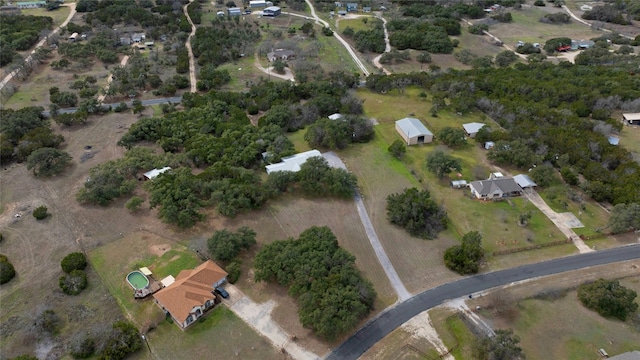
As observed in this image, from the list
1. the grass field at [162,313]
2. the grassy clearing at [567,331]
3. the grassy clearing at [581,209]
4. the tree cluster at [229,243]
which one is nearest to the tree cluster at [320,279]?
the tree cluster at [229,243]

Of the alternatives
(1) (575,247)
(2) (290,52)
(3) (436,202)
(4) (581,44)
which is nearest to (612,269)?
(1) (575,247)

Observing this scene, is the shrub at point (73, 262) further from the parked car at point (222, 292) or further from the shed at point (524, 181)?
the shed at point (524, 181)

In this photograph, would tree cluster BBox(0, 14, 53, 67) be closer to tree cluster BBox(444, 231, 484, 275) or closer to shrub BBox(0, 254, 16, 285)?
shrub BBox(0, 254, 16, 285)

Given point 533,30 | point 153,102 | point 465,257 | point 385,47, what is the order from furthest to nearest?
point 533,30 → point 385,47 → point 153,102 → point 465,257

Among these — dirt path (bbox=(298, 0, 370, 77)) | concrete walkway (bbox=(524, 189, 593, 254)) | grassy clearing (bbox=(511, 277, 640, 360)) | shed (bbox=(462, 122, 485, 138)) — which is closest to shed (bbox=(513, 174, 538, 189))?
concrete walkway (bbox=(524, 189, 593, 254))

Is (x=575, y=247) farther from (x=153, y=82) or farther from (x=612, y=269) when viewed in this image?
(x=153, y=82)

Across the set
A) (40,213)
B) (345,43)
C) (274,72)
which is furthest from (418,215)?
(345,43)

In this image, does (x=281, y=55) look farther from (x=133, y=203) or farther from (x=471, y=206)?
(x=471, y=206)
